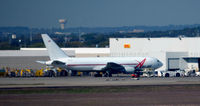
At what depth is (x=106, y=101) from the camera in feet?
135

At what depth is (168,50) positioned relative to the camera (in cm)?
9781

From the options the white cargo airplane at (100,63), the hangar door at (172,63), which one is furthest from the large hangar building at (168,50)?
the white cargo airplane at (100,63)

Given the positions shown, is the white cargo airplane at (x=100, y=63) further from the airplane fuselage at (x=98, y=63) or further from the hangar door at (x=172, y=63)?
the hangar door at (x=172, y=63)

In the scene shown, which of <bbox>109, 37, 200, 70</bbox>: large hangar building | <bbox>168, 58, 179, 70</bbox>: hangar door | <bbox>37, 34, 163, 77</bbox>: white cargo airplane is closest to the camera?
<bbox>37, 34, 163, 77</bbox>: white cargo airplane

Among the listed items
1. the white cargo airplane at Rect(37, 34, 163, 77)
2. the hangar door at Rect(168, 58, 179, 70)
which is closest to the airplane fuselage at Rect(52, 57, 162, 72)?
the white cargo airplane at Rect(37, 34, 163, 77)

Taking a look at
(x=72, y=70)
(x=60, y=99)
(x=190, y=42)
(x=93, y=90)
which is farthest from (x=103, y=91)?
(x=190, y=42)

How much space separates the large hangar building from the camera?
93.8m

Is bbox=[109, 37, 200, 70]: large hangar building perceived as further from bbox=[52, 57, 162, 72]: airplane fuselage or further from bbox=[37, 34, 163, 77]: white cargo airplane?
bbox=[52, 57, 162, 72]: airplane fuselage

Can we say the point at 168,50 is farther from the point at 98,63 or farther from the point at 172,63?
the point at 98,63

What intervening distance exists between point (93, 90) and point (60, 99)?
9.02 m

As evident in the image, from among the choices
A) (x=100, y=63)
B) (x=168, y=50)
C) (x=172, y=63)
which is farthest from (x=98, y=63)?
(x=168, y=50)

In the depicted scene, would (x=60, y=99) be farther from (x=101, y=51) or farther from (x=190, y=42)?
(x=101, y=51)

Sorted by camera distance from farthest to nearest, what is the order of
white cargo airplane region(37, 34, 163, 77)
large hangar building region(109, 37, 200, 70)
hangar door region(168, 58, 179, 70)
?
hangar door region(168, 58, 179, 70) < large hangar building region(109, 37, 200, 70) < white cargo airplane region(37, 34, 163, 77)

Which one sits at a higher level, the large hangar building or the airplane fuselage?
the large hangar building
